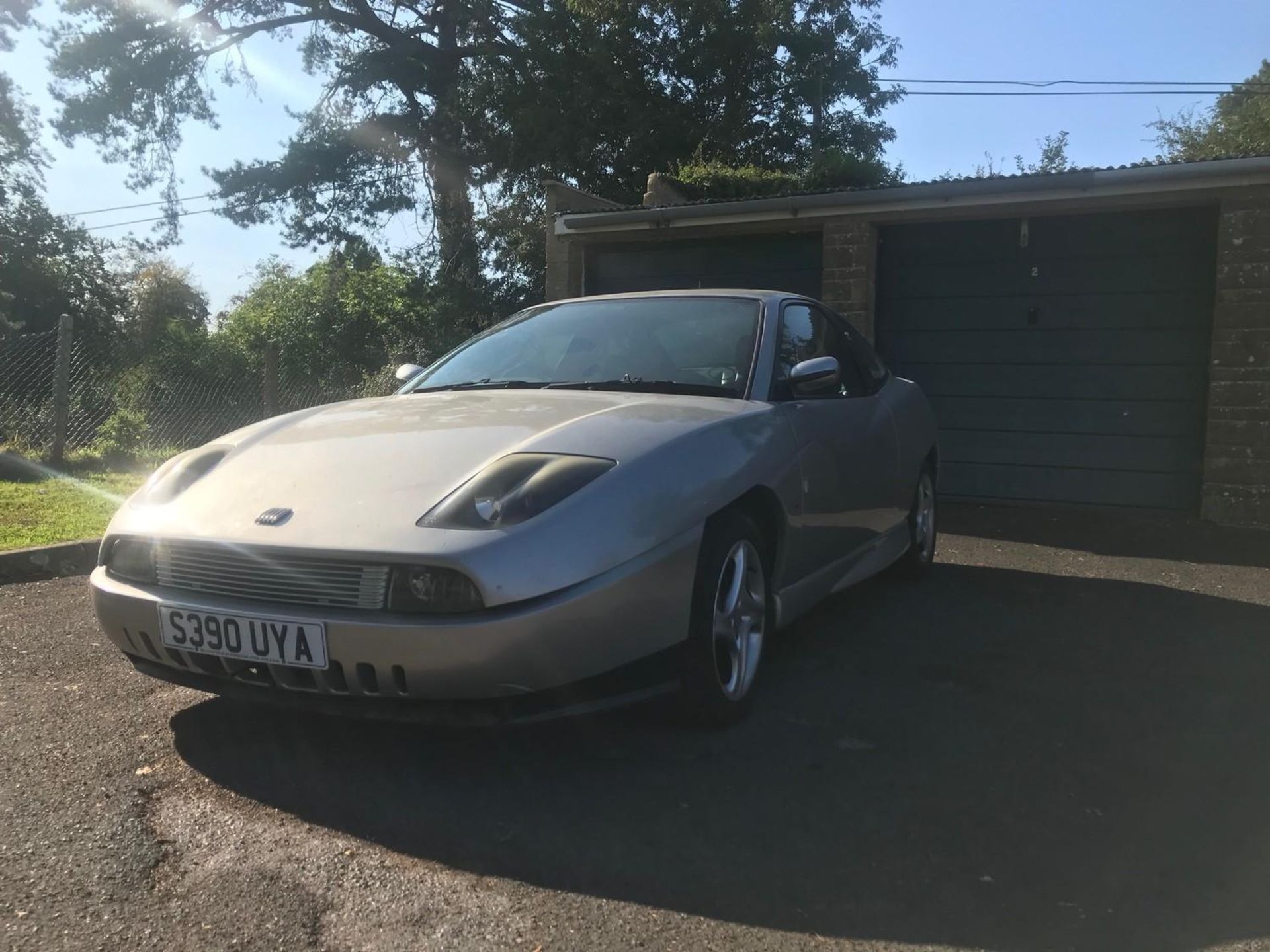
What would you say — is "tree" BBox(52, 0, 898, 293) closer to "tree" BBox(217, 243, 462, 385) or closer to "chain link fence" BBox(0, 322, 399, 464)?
"tree" BBox(217, 243, 462, 385)

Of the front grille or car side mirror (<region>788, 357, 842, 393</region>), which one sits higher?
car side mirror (<region>788, 357, 842, 393</region>)

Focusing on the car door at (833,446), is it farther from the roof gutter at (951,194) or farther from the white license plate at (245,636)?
the roof gutter at (951,194)

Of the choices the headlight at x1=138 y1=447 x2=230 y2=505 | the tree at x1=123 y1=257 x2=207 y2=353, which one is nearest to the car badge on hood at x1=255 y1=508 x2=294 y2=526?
the headlight at x1=138 y1=447 x2=230 y2=505

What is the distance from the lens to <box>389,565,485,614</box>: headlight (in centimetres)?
261

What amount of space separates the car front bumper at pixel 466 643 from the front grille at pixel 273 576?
0.03m

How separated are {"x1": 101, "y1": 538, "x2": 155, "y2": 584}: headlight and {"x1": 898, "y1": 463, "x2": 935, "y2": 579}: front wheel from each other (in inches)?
144

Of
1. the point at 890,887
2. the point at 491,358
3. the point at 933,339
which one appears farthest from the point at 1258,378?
the point at 890,887

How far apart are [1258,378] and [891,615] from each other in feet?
16.0

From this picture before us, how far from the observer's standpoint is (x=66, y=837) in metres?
2.49

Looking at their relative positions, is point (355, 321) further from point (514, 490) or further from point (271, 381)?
point (514, 490)

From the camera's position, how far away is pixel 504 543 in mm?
2617

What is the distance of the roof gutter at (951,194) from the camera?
26.3 ft

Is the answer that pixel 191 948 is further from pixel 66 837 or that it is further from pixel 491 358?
pixel 491 358

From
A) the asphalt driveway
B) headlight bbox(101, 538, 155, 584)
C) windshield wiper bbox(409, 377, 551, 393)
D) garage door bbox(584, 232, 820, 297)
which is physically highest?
garage door bbox(584, 232, 820, 297)
